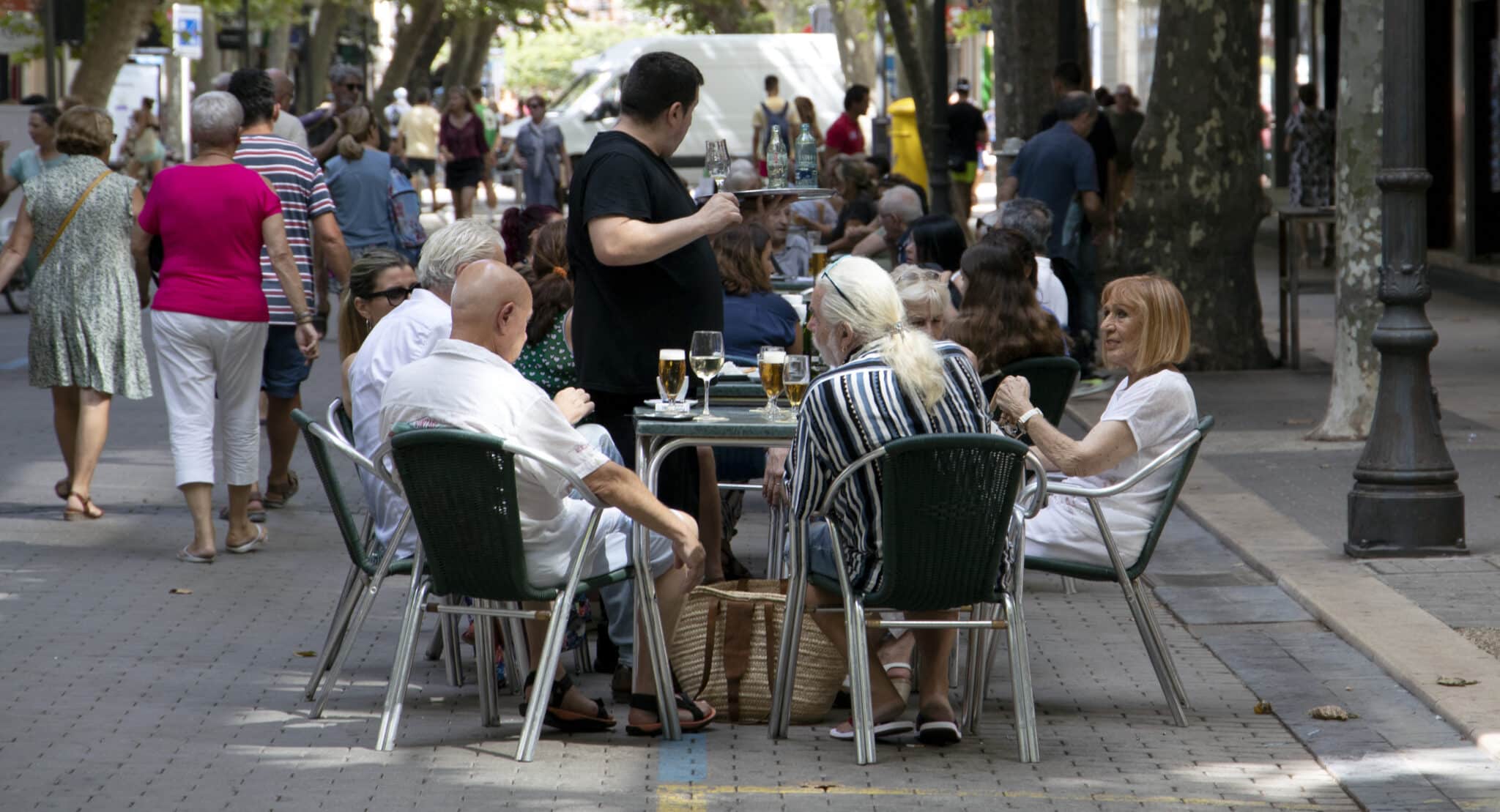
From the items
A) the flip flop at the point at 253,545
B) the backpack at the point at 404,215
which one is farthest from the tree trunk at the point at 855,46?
the flip flop at the point at 253,545

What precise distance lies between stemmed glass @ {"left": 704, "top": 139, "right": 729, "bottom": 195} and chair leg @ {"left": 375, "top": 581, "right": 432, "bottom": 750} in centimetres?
250

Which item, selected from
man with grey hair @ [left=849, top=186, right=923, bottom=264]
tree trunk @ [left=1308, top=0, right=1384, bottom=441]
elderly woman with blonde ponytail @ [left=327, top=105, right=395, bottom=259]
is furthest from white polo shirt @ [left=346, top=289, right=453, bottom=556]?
elderly woman with blonde ponytail @ [left=327, top=105, right=395, bottom=259]

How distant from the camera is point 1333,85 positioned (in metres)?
28.0

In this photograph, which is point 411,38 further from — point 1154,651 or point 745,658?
point 1154,651

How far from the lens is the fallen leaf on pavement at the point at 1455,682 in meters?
6.06

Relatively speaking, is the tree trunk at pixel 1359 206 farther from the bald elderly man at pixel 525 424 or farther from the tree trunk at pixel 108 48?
the tree trunk at pixel 108 48

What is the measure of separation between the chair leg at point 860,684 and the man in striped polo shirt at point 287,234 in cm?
436

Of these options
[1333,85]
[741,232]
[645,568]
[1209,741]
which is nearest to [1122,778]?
[1209,741]

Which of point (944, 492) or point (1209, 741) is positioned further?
point (1209, 741)

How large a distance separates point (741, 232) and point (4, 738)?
11.8 feet

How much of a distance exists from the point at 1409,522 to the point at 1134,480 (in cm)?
271

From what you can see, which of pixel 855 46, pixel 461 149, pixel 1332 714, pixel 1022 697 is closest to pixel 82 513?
pixel 1022 697

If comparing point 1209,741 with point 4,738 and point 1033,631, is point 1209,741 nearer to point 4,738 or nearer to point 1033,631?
point 1033,631

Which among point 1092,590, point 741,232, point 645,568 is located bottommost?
point 1092,590
